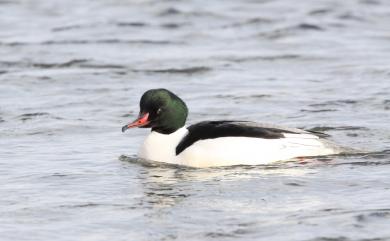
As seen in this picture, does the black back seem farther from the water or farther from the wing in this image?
the water

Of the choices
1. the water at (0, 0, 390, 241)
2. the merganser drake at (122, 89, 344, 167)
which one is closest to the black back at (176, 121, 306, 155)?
the merganser drake at (122, 89, 344, 167)

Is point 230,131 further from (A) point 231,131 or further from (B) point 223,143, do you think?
(B) point 223,143

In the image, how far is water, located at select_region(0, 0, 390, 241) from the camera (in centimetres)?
1051

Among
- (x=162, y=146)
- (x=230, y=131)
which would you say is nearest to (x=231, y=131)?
Result: (x=230, y=131)

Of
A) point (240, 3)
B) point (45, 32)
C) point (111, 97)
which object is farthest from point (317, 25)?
point (111, 97)

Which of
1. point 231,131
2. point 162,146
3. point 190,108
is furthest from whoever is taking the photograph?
point 190,108

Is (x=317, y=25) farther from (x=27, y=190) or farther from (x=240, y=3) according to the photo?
(x=27, y=190)

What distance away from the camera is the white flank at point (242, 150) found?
502 inches

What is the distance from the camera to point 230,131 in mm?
12750

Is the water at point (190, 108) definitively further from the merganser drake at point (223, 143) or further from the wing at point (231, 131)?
the wing at point (231, 131)

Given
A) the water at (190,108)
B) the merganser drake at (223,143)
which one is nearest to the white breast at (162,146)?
the merganser drake at (223,143)

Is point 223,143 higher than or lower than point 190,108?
higher

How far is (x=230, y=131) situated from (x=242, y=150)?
9.2 inches

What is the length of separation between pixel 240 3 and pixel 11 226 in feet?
56.5
